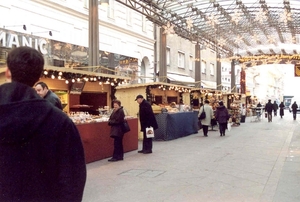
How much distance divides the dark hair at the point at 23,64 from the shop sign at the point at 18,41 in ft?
37.2

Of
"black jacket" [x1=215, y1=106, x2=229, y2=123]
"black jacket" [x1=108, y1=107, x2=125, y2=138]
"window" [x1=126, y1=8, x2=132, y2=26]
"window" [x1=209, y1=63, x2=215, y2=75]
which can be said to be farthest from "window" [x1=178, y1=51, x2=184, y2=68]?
"black jacket" [x1=108, y1=107, x2=125, y2=138]

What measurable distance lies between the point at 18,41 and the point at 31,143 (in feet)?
39.7

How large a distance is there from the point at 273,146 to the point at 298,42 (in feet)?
89.1

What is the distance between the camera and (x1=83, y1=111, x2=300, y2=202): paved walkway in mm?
5871

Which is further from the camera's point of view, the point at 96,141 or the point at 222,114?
the point at 222,114

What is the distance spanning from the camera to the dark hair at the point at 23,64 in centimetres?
191

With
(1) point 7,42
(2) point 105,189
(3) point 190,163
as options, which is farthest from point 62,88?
→ (2) point 105,189

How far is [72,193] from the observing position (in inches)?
77.5

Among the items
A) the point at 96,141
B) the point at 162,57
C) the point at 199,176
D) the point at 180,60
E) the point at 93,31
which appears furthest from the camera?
the point at 180,60

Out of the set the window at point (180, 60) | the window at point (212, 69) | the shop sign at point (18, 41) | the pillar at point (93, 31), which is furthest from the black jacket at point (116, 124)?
the window at point (212, 69)

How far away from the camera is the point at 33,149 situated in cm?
190

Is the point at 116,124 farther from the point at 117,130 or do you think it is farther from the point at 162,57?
the point at 162,57

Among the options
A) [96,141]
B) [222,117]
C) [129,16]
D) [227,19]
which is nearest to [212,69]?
[227,19]

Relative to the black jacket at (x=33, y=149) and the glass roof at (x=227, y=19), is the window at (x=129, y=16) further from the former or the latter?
the black jacket at (x=33, y=149)
